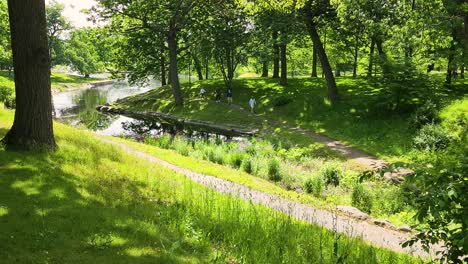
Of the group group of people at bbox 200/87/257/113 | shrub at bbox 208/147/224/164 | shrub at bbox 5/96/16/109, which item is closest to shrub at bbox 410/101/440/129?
shrub at bbox 208/147/224/164

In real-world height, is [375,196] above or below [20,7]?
below

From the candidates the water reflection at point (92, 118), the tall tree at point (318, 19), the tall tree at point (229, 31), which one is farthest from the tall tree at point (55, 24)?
the tall tree at point (318, 19)

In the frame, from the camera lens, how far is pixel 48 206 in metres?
6.48

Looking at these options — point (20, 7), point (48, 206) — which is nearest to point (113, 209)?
point (48, 206)

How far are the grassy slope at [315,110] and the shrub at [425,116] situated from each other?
1.72 feet

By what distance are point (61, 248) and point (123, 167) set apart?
4.57 metres

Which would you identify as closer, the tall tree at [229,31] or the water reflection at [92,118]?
→ the water reflection at [92,118]

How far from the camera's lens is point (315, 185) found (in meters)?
13.8

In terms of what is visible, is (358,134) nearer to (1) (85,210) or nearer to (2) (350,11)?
(2) (350,11)

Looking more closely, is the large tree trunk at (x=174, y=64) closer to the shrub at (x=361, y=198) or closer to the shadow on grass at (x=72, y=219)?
the shrub at (x=361, y=198)

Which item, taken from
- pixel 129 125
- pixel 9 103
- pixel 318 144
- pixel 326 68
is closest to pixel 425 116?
pixel 318 144

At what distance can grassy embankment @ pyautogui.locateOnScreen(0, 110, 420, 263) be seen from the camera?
536 centimetres

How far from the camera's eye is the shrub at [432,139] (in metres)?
18.1

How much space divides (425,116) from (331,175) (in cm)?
883
